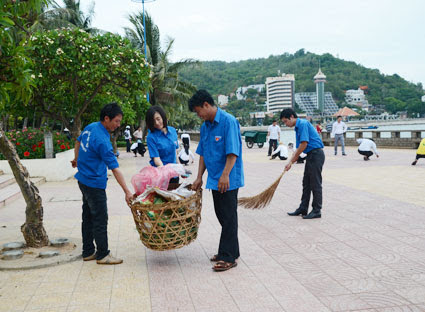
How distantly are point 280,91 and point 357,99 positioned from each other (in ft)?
75.0

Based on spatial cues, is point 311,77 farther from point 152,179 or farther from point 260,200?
point 152,179

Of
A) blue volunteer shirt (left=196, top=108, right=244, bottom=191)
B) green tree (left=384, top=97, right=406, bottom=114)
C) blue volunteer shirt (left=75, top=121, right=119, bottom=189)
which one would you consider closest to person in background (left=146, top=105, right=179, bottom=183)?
blue volunteer shirt (left=75, top=121, right=119, bottom=189)

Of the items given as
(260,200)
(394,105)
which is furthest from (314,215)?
(394,105)

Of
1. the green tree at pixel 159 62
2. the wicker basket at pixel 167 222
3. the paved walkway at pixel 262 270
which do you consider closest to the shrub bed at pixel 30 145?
the paved walkway at pixel 262 270

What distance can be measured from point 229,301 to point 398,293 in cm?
135

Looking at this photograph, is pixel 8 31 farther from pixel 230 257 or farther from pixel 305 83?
pixel 305 83

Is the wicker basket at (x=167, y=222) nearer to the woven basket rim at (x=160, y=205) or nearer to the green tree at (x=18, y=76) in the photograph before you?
the woven basket rim at (x=160, y=205)

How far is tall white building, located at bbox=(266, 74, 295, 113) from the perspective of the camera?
117569mm

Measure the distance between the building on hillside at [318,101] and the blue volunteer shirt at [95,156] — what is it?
106702mm

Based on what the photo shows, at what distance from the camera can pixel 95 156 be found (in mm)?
3977

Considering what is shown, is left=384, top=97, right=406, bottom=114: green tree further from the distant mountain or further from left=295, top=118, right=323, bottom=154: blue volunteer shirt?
left=295, top=118, right=323, bottom=154: blue volunteer shirt

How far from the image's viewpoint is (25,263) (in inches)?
161

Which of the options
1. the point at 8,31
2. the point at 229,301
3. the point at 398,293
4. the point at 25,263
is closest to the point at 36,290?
the point at 25,263

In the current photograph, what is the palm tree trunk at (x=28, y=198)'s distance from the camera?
4414 mm
